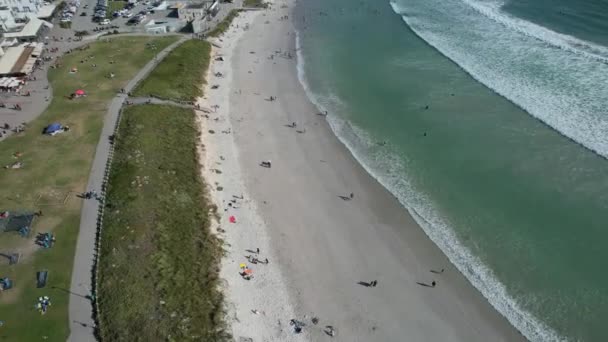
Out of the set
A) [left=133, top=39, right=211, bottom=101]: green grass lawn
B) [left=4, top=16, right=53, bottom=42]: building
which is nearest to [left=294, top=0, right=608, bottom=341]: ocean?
[left=133, top=39, right=211, bottom=101]: green grass lawn

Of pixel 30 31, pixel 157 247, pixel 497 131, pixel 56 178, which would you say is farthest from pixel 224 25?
pixel 157 247

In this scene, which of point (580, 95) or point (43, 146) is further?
point (580, 95)

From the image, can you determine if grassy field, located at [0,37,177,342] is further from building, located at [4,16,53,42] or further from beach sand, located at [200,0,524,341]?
beach sand, located at [200,0,524,341]

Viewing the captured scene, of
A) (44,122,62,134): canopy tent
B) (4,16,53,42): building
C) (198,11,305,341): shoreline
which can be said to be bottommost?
(198,11,305,341): shoreline

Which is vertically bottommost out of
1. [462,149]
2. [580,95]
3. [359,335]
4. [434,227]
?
[359,335]

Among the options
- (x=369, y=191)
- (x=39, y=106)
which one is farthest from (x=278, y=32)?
(x=369, y=191)

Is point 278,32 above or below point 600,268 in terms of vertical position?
above

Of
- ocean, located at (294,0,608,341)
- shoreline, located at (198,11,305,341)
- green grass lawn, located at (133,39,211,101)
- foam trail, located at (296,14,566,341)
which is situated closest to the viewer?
foam trail, located at (296,14,566,341)

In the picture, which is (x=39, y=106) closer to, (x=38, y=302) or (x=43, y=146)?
(x=43, y=146)
